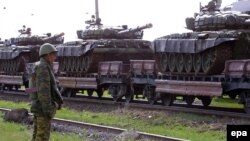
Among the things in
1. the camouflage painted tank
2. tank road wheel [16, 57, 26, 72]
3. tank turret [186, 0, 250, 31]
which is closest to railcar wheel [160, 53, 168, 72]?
tank turret [186, 0, 250, 31]

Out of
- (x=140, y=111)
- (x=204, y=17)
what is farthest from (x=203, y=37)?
(x=140, y=111)

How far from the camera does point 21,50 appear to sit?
3133 cm

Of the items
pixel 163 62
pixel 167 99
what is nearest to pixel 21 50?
pixel 163 62

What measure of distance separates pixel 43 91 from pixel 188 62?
38.1ft

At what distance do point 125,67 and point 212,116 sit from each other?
279 inches

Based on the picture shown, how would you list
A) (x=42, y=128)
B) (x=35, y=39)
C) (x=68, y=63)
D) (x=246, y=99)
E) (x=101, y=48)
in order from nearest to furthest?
(x=42, y=128) < (x=246, y=99) < (x=101, y=48) < (x=68, y=63) < (x=35, y=39)

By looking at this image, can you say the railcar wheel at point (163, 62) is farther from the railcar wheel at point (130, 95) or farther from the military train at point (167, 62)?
the railcar wheel at point (130, 95)

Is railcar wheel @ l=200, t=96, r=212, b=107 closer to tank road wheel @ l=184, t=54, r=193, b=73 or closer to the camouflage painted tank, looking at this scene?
tank road wheel @ l=184, t=54, r=193, b=73

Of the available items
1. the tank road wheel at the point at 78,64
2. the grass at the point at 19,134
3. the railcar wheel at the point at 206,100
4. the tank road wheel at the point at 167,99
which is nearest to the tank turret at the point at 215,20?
the railcar wheel at the point at 206,100

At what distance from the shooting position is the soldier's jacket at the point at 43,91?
879 centimetres

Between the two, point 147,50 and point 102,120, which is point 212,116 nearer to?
point 102,120

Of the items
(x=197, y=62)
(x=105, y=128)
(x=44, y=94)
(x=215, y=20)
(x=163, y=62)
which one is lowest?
(x=105, y=128)

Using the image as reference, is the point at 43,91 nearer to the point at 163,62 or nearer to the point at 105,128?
the point at 105,128

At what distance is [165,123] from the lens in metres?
15.4
